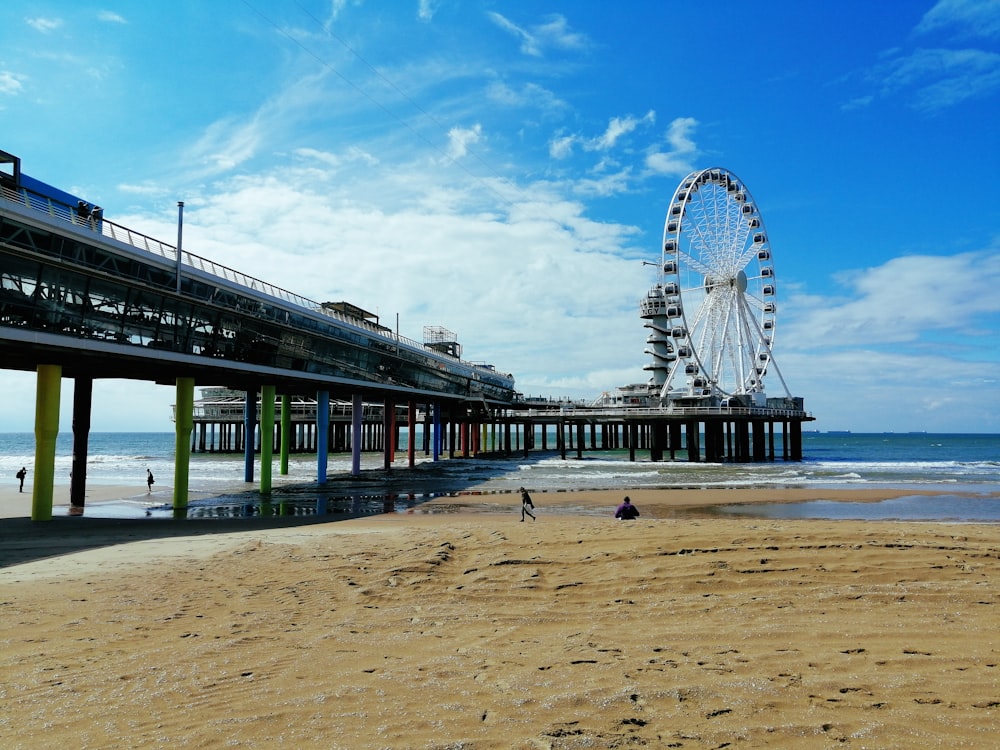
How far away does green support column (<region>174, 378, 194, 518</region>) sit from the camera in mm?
24250

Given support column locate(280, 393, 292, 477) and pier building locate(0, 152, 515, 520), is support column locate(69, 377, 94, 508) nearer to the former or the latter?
pier building locate(0, 152, 515, 520)

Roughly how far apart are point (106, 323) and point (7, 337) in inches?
139

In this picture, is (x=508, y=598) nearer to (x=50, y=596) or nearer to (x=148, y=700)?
(x=148, y=700)

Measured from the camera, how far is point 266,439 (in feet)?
104

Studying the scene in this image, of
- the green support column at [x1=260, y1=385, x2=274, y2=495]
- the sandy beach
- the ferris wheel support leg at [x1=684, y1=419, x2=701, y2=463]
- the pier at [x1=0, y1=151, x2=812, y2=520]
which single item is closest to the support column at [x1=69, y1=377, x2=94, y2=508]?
the pier at [x1=0, y1=151, x2=812, y2=520]

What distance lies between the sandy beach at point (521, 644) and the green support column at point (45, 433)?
8983mm

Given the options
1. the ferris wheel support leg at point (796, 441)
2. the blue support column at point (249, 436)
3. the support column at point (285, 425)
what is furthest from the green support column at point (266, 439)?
the ferris wheel support leg at point (796, 441)

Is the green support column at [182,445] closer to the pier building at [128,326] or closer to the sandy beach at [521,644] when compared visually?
the pier building at [128,326]

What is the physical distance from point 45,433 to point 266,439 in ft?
42.0

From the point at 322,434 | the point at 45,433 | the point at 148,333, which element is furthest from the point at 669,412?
the point at 45,433

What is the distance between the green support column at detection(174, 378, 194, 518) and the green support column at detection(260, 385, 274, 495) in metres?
5.76

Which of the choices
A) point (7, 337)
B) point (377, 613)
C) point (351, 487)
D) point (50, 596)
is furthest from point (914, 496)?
point (7, 337)

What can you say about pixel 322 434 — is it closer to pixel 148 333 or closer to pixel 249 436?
pixel 249 436

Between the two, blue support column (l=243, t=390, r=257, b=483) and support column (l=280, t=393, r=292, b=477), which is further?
support column (l=280, t=393, r=292, b=477)
